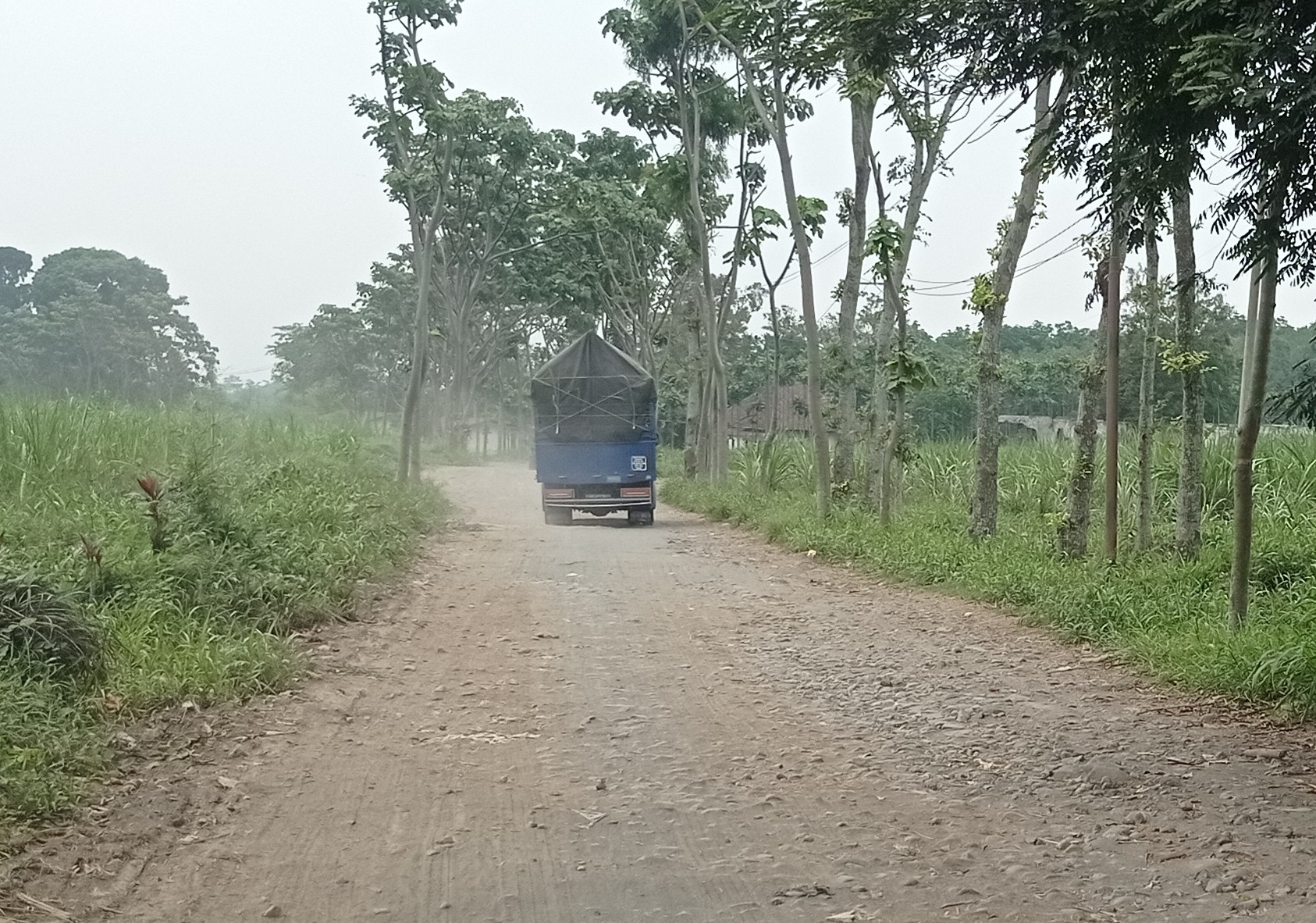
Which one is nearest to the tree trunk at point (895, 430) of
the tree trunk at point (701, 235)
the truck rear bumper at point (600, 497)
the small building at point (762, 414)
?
the truck rear bumper at point (600, 497)

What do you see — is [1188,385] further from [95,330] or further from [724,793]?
[95,330]

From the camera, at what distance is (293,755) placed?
6.02 meters

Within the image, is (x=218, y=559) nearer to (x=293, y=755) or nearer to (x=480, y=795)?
(x=293, y=755)

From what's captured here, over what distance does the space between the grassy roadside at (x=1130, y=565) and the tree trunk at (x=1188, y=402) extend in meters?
0.28

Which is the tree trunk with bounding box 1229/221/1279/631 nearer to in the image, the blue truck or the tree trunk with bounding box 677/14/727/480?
the blue truck

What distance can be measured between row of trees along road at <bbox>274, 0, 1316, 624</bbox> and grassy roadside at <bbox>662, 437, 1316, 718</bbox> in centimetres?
49

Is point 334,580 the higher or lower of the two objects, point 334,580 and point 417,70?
the lower

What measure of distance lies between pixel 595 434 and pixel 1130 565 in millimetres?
12071

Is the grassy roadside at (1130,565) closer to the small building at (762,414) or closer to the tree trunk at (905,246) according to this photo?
the tree trunk at (905,246)

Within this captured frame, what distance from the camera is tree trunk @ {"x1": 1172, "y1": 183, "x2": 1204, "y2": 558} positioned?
1002 cm

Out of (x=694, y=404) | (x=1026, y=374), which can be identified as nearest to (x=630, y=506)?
(x=694, y=404)

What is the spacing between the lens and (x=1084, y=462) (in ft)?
38.5

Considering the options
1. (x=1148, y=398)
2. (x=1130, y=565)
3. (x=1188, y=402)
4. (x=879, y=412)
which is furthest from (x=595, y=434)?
(x=1188, y=402)

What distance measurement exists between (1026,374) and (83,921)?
38.7 m
